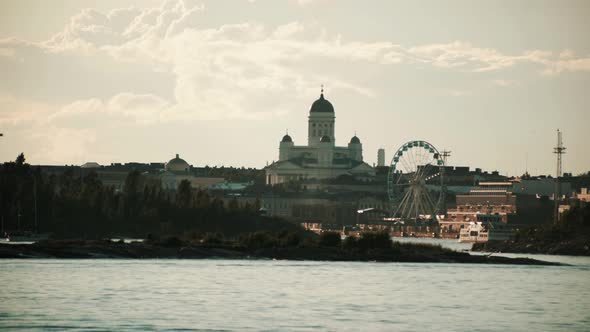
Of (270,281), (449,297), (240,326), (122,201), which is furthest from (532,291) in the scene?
(122,201)

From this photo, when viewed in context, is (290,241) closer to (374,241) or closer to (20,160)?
(374,241)

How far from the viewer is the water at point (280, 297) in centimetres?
7319

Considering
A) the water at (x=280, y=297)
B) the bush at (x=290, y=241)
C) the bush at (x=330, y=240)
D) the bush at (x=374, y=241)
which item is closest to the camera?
the water at (x=280, y=297)

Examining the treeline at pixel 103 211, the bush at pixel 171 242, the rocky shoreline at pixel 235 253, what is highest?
the treeline at pixel 103 211

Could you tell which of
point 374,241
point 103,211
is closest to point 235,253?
point 374,241

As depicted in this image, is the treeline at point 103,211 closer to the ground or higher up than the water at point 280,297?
higher up

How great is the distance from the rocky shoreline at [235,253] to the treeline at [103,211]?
31215mm

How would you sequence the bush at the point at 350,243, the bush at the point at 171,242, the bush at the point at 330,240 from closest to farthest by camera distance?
the bush at the point at 171,242 < the bush at the point at 350,243 < the bush at the point at 330,240

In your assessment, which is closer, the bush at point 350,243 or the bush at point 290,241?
the bush at point 290,241

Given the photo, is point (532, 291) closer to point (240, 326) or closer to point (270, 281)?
point (270, 281)

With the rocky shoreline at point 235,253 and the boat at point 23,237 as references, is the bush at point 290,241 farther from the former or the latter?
the boat at point 23,237

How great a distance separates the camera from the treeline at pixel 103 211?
164m

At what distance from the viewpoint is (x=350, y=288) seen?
93.5 meters

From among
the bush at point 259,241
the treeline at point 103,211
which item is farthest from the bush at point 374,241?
the treeline at point 103,211
